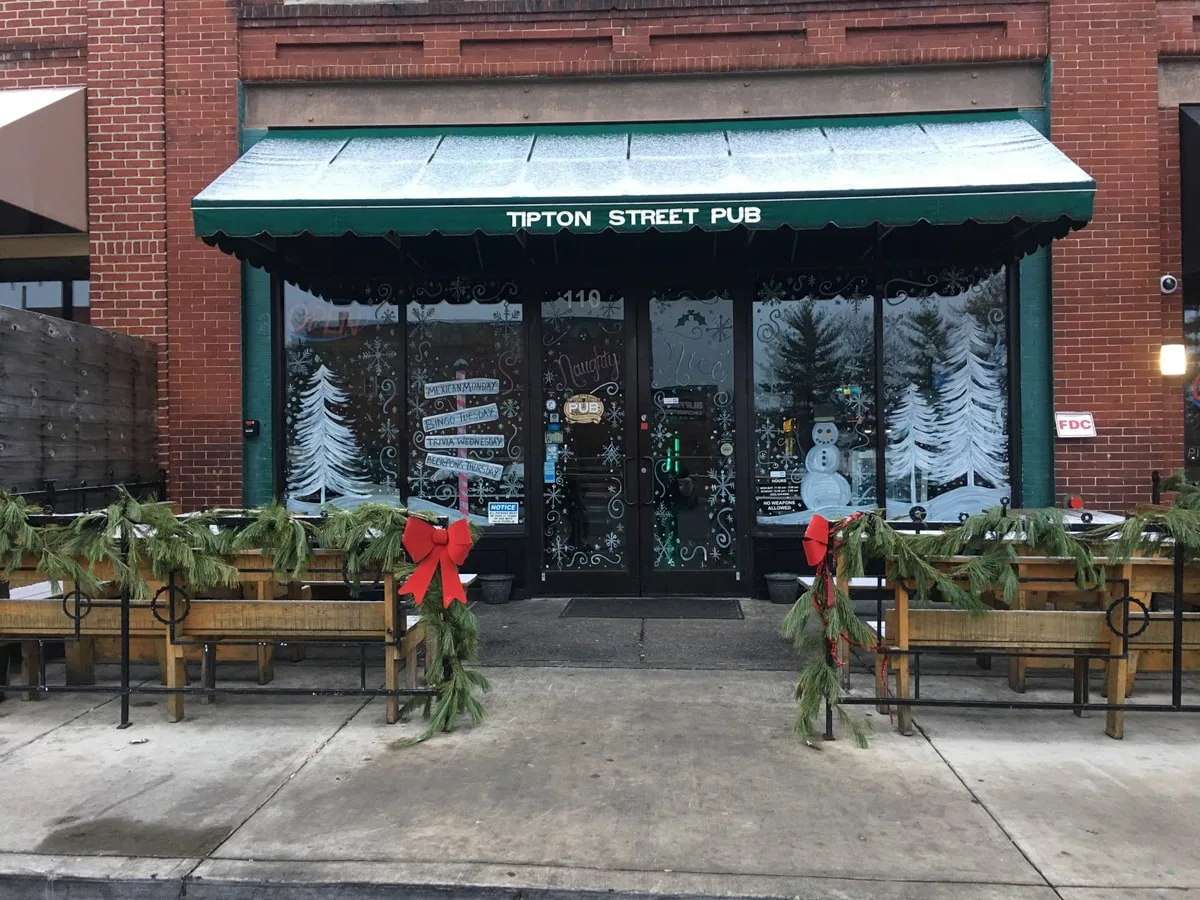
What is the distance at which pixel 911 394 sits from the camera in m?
7.94

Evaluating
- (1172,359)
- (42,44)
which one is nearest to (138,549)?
(42,44)

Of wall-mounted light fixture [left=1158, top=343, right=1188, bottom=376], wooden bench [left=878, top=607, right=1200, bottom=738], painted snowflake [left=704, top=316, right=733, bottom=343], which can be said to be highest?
painted snowflake [left=704, top=316, right=733, bottom=343]

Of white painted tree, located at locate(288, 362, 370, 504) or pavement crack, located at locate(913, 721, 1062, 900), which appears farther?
white painted tree, located at locate(288, 362, 370, 504)

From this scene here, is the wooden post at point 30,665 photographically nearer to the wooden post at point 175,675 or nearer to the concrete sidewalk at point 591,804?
the concrete sidewalk at point 591,804

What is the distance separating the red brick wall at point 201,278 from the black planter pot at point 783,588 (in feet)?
17.2

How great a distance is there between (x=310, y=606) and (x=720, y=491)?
14.1 feet

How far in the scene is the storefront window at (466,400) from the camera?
8.09 metres

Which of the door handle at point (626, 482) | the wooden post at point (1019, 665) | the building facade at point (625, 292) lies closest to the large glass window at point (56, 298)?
the building facade at point (625, 292)

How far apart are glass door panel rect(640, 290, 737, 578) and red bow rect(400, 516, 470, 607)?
3.54 meters

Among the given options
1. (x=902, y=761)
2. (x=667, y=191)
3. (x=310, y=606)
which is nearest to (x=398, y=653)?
(x=310, y=606)

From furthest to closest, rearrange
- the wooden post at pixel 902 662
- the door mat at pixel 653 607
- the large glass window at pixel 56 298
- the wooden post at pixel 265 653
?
the large glass window at pixel 56 298 → the door mat at pixel 653 607 → the wooden post at pixel 265 653 → the wooden post at pixel 902 662

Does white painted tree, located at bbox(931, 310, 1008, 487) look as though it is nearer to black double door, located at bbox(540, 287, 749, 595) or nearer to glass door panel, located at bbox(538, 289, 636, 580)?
black double door, located at bbox(540, 287, 749, 595)

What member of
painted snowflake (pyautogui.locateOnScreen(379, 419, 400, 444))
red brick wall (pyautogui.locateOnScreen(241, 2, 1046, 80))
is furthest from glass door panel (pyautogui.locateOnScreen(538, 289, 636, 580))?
red brick wall (pyautogui.locateOnScreen(241, 2, 1046, 80))

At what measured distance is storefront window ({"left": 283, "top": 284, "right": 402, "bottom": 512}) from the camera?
320 inches
